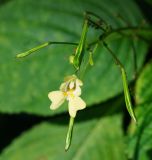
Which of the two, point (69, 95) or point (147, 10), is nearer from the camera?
point (69, 95)

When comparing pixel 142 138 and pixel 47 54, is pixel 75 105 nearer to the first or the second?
pixel 142 138

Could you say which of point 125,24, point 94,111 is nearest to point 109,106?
point 94,111

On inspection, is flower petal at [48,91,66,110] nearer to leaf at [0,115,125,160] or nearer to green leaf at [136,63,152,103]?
green leaf at [136,63,152,103]

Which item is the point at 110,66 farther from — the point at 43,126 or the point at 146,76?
the point at 43,126

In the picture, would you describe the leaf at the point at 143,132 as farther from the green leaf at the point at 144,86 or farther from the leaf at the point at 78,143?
the leaf at the point at 78,143

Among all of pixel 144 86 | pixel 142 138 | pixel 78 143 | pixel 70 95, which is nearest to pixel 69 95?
pixel 70 95
